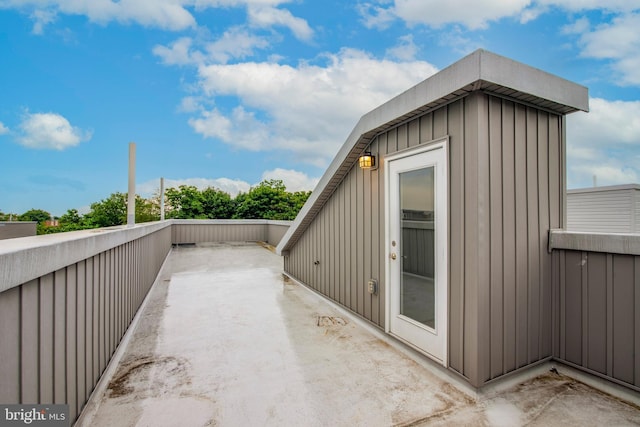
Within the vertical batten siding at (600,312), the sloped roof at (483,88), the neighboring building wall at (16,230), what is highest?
the sloped roof at (483,88)

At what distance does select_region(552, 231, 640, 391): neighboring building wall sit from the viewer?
6.66 ft

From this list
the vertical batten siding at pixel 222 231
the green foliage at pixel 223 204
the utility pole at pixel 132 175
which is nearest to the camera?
the utility pole at pixel 132 175

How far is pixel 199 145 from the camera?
62.8ft

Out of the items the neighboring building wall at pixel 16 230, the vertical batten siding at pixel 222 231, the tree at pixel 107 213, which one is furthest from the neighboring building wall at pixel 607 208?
the tree at pixel 107 213

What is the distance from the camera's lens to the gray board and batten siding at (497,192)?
2096 mm

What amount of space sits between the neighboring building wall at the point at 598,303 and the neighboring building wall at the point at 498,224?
0.34 feet

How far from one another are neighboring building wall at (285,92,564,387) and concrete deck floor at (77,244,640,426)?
0.94 ft

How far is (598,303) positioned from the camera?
2.22m

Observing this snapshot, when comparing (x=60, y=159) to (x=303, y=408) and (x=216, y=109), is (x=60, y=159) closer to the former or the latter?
(x=216, y=109)

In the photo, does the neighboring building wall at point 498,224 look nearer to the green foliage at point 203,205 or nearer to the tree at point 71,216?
the green foliage at point 203,205

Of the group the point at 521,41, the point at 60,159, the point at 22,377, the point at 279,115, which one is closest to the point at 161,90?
the point at 279,115

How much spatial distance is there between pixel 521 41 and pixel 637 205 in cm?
354

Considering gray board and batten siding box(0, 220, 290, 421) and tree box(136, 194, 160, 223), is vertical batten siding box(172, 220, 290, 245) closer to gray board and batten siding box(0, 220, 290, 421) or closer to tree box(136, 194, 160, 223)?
gray board and batten siding box(0, 220, 290, 421)

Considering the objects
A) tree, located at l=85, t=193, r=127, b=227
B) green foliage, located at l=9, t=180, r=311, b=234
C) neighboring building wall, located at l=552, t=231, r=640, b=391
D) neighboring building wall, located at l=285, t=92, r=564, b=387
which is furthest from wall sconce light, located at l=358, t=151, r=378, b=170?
tree, located at l=85, t=193, r=127, b=227
